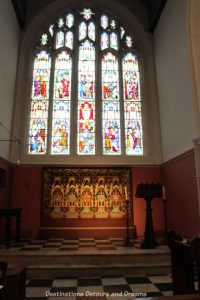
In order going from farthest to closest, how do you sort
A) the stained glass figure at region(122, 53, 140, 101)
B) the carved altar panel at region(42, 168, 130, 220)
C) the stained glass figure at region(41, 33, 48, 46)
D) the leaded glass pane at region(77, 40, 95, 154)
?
the stained glass figure at region(41, 33, 48, 46)
the stained glass figure at region(122, 53, 140, 101)
the leaded glass pane at region(77, 40, 95, 154)
the carved altar panel at region(42, 168, 130, 220)

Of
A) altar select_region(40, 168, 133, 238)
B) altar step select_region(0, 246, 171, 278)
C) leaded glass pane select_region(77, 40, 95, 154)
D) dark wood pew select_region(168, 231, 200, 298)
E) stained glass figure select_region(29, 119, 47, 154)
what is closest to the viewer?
dark wood pew select_region(168, 231, 200, 298)

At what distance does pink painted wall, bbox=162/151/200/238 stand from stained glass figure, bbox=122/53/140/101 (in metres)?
2.62

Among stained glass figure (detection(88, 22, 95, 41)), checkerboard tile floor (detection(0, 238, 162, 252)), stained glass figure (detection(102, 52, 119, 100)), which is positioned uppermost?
stained glass figure (detection(88, 22, 95, 41))

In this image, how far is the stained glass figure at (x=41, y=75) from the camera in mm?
8023

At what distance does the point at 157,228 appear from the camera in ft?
23.3

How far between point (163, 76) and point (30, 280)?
6.19m

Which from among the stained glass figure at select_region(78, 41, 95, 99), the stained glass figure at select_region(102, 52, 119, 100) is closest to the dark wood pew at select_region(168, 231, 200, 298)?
the stained glass figure at select_region(102, 52, 119, 100)

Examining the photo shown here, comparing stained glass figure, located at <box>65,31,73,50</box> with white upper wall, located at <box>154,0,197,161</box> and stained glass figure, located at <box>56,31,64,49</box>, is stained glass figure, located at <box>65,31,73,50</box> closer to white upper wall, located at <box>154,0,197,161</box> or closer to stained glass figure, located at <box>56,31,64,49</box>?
stained glass figure, located at <box>56,31,64,49</box>

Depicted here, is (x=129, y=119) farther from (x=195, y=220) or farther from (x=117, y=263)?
(x=117, y=263)

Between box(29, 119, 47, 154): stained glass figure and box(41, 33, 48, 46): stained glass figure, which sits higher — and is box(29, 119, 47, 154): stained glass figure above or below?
below

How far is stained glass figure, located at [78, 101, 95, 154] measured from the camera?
7.65 metres

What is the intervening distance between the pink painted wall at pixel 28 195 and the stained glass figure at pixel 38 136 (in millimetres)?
597

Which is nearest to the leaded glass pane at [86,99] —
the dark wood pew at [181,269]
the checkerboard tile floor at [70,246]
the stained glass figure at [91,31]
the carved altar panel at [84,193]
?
the stained glass figure at [91,31]

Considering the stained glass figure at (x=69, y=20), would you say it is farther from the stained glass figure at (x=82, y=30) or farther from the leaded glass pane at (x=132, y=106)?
the leaded glass pane at (x=132, y=106)
